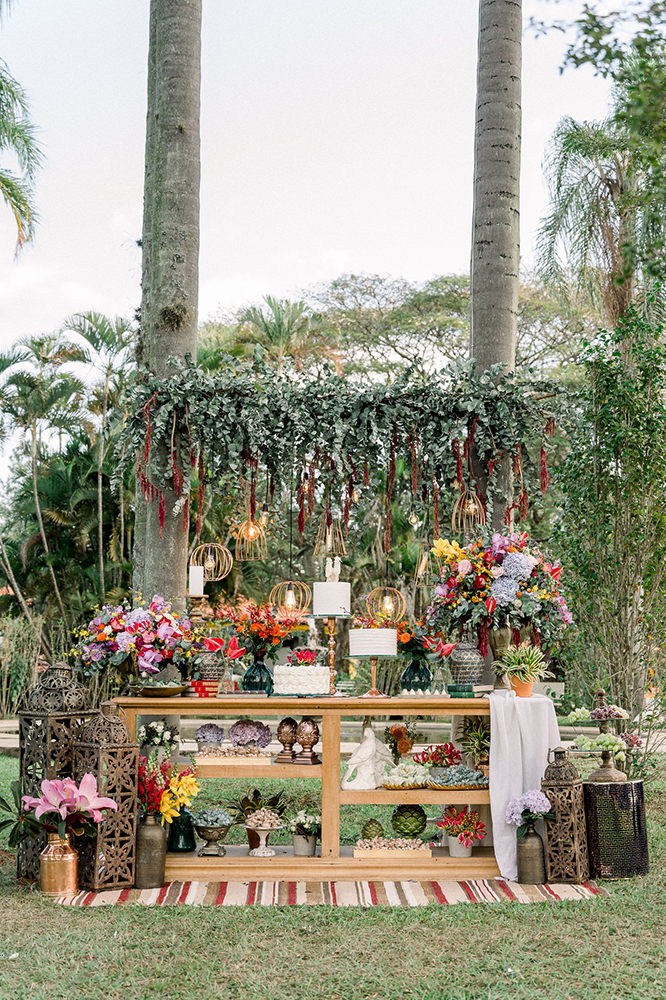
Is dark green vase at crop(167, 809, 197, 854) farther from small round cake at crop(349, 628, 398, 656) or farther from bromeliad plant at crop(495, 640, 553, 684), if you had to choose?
bromeliad plant at crop(495, 640, 553, 684)

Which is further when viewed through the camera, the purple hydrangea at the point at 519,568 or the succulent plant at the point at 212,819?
the purple hydrangea at the point at 519,568

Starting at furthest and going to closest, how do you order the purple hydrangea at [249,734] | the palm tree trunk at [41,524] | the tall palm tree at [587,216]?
the palm tree trunk at [41,524] → the tall palm tree at [587,216] → the purple hydrangea at [249,734]

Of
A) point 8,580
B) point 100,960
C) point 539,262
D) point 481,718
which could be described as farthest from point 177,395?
point 8,580

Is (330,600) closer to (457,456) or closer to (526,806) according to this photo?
(457,456)

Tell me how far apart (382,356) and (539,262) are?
7.22 m

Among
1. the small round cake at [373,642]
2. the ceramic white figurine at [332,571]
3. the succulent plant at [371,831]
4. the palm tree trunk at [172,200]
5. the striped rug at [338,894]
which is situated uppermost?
the palm tree trunk at [172,200]

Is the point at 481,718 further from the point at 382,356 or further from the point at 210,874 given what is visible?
the point at 382,356

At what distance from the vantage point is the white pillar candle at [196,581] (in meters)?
5.70

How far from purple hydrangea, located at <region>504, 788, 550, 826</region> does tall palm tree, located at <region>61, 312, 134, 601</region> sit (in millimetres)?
8768

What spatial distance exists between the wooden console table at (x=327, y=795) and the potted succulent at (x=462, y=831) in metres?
0.08

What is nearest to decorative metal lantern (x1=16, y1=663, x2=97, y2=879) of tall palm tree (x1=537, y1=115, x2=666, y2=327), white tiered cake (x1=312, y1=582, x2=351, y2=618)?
white tiered cake (x1=312, y1=582, x2=351, y2=618)

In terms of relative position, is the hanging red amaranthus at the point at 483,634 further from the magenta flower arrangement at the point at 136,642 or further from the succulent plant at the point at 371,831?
the magenta flower arrangement at the point at 136,642

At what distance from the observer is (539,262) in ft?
42.4

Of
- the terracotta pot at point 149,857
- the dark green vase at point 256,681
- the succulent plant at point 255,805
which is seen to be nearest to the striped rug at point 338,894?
the terracotta pot at point 149,857
